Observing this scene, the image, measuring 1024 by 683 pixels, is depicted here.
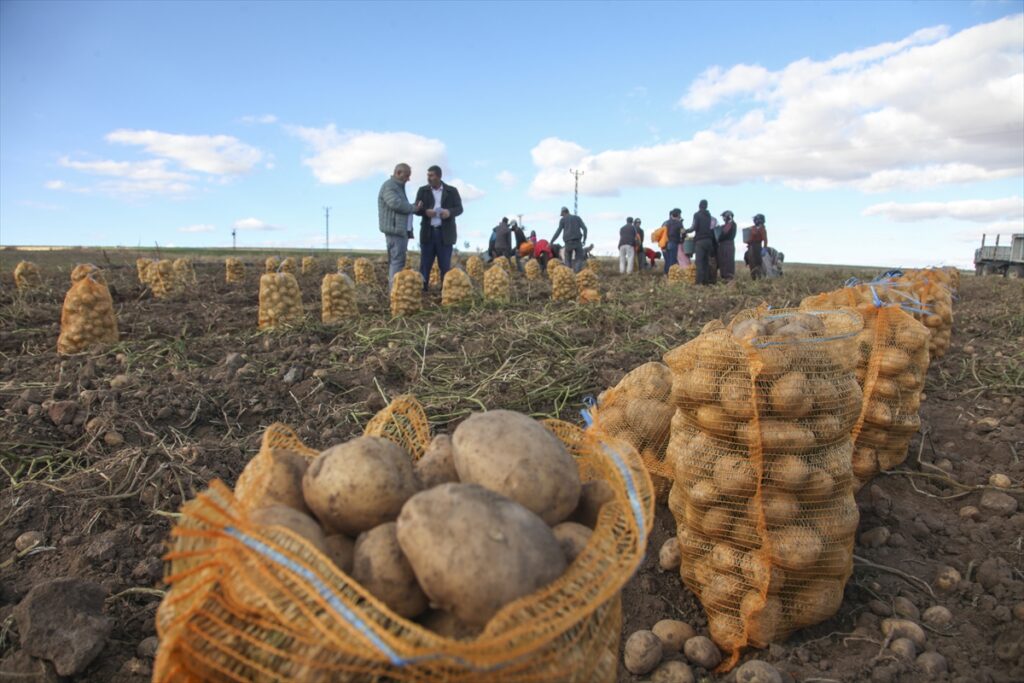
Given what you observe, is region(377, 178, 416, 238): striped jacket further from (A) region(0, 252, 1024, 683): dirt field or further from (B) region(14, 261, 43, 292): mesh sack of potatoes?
(B) region(14, 261, 43, 292): mesh sack of potatoes

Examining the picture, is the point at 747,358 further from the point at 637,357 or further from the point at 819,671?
the point at 637,357

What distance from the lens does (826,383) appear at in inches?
107

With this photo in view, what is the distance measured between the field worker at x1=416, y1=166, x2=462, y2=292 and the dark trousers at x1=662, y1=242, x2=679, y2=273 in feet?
31.8

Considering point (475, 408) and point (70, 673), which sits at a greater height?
point (475, 408)

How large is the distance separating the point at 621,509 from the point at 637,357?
3.84m

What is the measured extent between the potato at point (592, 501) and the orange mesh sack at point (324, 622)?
0.28 metres

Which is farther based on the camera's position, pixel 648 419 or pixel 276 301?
pixel 276 301

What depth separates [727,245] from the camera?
16.1 metres

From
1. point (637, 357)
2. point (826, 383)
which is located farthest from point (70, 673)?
point (637, 357)

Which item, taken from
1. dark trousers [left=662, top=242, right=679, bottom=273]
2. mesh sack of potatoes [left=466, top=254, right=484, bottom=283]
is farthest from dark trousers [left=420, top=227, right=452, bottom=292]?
dark trousers [left=662, top=242, right=679, bottom=273]

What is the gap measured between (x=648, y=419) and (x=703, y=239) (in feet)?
43.0

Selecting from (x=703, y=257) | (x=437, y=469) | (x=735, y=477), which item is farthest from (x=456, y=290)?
(x=703, y=257)

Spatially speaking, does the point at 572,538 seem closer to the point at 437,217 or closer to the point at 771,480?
the point at 771,480

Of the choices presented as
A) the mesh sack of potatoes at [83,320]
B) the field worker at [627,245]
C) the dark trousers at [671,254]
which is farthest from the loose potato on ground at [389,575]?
the field worker at [627,245]
